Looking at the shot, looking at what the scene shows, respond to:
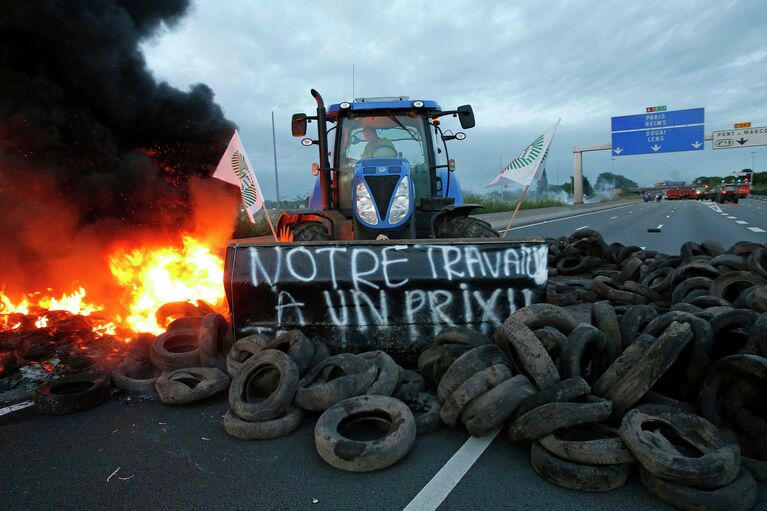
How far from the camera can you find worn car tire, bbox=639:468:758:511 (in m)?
2.54

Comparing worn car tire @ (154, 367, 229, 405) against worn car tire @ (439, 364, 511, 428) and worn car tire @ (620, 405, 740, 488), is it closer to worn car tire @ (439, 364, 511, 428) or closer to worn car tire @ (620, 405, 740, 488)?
worn car tire @ (439, 364, 511, 428)

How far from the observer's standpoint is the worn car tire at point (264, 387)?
3656 mm

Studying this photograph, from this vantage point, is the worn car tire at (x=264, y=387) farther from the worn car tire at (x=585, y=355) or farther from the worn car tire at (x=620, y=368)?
the worn car tire at (x=620, y=368)

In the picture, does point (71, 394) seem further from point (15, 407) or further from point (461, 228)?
point (461, 228)

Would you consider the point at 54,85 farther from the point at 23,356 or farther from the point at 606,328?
the point at 606,328

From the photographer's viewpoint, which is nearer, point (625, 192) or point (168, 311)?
point (168, 311)

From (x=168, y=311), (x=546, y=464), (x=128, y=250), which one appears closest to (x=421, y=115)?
(x=168, y=311)

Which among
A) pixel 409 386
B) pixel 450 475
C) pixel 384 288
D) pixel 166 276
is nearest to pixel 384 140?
pixel 384 288

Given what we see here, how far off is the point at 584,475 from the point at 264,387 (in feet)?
7.59

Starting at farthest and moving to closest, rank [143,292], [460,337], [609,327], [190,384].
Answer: [143,292], [190,384], [460,337], [609,327]

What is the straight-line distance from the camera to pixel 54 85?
289 inches

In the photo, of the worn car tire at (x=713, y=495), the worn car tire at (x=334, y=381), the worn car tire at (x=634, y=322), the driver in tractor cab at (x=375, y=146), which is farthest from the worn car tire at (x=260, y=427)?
the driver in tractor cab at (x=375, y=146)

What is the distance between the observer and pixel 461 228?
275 inches

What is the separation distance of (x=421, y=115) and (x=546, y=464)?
5.69 m
